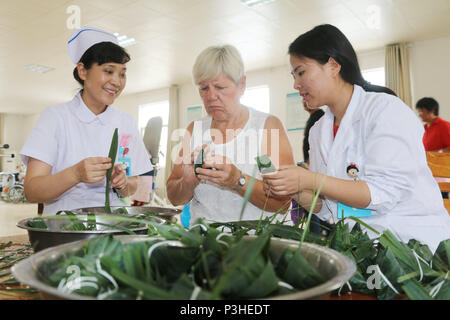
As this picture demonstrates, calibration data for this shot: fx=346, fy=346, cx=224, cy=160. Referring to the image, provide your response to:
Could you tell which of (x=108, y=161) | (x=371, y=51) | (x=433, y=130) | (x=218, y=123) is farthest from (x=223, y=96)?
(x=371, y=51)

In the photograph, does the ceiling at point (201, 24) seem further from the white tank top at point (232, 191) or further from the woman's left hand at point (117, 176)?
the woman's left hand at point (117, 176)

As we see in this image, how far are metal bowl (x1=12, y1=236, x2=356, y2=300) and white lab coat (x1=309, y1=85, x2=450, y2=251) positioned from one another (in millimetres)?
624

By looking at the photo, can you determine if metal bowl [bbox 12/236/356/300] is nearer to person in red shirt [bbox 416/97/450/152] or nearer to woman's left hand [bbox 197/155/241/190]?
woman's left hand [bbox 197/155/241/190]

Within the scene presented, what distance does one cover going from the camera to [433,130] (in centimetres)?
450

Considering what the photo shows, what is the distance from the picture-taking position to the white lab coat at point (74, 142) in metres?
1.39

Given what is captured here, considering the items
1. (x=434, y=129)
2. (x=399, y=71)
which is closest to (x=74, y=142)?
(x=434, y=129)

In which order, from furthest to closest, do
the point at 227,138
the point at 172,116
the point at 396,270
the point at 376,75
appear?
the point at 172,116, the point at 376,75, the point at 227,138, the point at 396,270

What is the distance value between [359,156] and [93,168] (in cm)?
88

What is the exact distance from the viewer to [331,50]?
1.30 meters

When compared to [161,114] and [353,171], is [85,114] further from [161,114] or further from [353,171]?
[161,114]

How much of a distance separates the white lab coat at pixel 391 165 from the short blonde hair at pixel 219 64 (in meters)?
0.55

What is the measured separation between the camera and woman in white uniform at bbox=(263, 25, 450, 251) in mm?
991

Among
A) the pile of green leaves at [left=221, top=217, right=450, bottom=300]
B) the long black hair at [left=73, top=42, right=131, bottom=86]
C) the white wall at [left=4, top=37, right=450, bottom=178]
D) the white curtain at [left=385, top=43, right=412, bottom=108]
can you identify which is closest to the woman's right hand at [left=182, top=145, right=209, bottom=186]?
the long black hair at [left=73, top=42, right=131, bottom=86]
